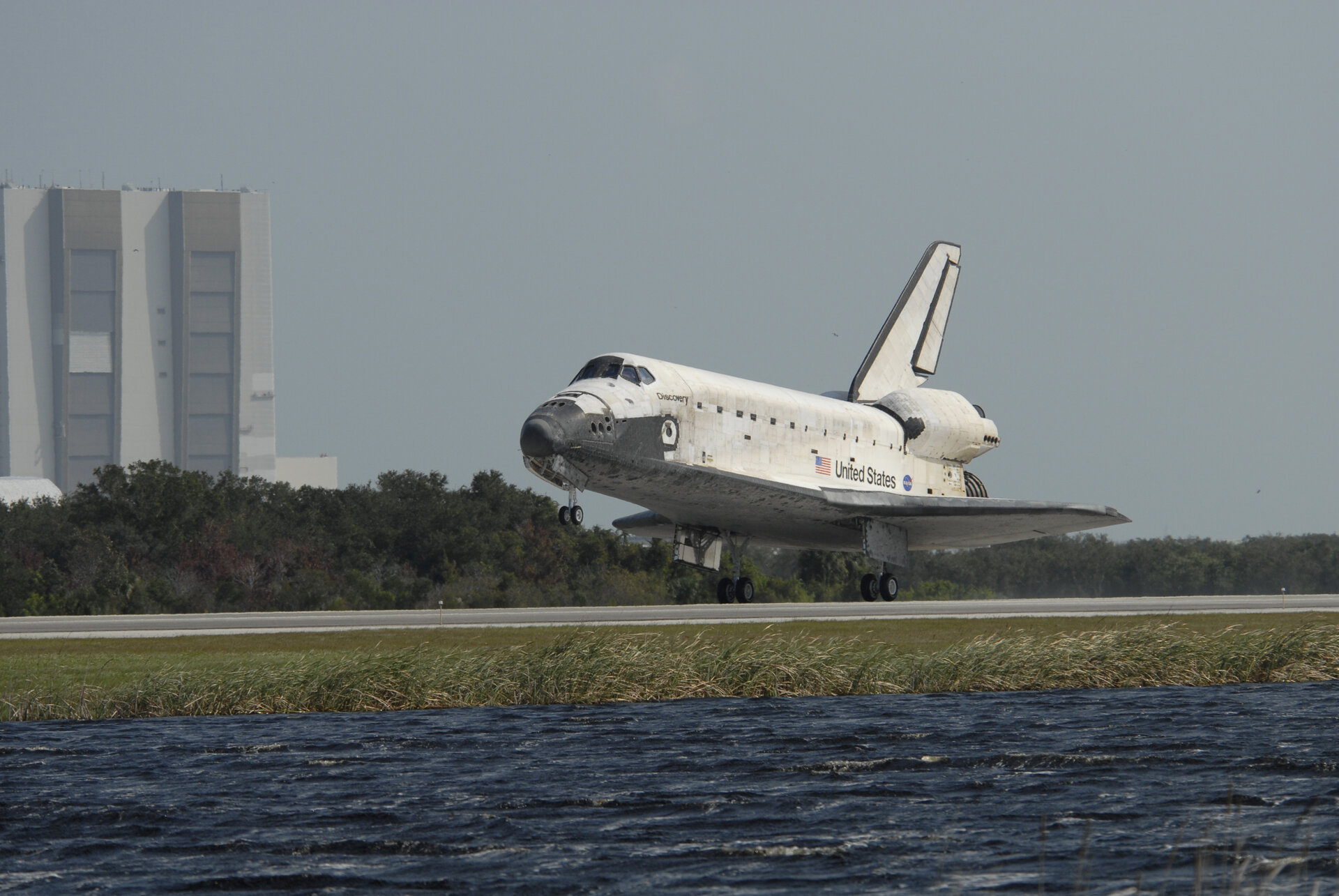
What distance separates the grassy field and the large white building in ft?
426

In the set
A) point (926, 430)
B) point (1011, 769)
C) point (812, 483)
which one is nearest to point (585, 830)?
point (1011, 769)

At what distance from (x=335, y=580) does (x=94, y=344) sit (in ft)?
369

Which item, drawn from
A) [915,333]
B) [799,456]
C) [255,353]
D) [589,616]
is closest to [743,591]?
[799,456]

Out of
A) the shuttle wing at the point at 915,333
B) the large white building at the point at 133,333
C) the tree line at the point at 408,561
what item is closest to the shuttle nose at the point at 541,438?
the shuttle wing at the point at 915,333

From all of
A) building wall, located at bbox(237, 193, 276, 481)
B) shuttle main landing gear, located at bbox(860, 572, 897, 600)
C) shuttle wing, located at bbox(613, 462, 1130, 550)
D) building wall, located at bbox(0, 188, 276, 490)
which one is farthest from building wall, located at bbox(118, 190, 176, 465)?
shuttle main landing gear, located at bbox(860, 572, 897, 600)

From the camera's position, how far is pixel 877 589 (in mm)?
37812

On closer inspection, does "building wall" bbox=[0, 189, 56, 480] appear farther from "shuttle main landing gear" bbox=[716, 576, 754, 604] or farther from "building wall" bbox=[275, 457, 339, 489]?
"shuttle main landing gear" bbox=[716, 576, 754, 604]

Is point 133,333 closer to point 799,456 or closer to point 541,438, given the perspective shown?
point 799,456

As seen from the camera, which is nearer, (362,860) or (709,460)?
(362,860)

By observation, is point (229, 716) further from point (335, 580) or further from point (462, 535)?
point (462, 535)

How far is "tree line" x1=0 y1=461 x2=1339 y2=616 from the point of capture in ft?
149

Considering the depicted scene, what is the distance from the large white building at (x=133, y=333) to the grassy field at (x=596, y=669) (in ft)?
426

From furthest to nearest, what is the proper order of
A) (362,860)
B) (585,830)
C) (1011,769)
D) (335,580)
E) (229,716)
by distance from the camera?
1. (335,580)
2. (229,716)
3. (1011,769)
4. (585,830)
5. (362,860)

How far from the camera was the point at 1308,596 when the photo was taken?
44250 mm
